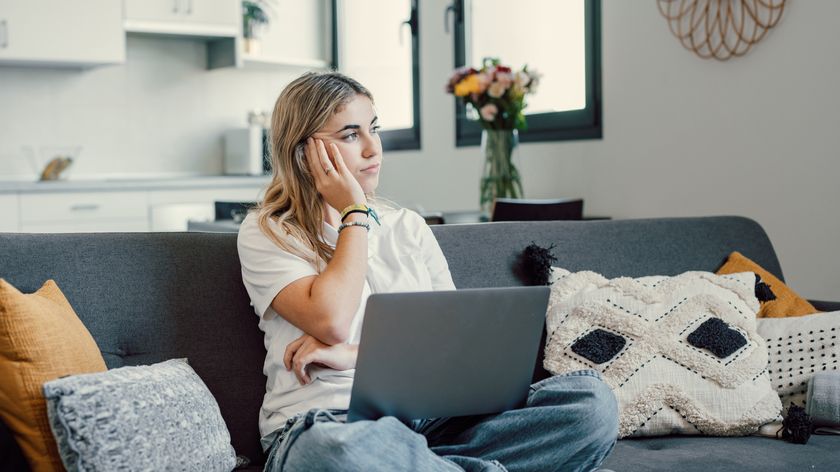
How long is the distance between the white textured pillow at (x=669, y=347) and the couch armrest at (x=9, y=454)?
1052 mm

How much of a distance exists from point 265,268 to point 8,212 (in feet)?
10.1

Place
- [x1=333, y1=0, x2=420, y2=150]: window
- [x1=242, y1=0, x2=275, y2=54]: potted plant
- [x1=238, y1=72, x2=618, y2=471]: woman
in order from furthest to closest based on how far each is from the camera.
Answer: [x1=242, y1=0, x2=275, y2=54]: potted plant < [x1=333, y1=0, x2=420, y2=150]: window < [x1=238, y1=72, x2=618, y2=471]: woman

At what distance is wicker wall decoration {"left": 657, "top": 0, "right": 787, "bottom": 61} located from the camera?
118 inches

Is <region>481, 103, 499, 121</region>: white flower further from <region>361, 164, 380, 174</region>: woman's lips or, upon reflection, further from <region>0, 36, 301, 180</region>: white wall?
<region>0, 36, 301, 180</region>: white wall

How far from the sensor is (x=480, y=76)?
11.7 feet

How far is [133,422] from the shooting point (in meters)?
1.35

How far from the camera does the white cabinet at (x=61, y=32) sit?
14.5 ft

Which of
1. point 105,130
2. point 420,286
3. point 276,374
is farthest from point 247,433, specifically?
point 105,130

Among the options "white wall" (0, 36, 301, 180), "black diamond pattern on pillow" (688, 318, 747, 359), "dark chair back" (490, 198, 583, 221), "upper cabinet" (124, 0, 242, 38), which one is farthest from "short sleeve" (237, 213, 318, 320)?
"white wall" (0, 36, 301, 180)

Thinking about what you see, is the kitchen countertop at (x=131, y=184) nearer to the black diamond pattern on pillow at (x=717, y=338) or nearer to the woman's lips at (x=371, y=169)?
the woman's lips at (x=371, y=169)

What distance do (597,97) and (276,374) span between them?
2.38 m

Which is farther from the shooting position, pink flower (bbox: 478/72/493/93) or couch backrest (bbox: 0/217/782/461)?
pink flower (bbox: 478/72/493/93)

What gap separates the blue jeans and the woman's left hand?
0.28ft

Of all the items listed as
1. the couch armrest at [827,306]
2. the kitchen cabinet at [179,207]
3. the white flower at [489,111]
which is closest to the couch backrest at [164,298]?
the couch armrest at [827,306]
